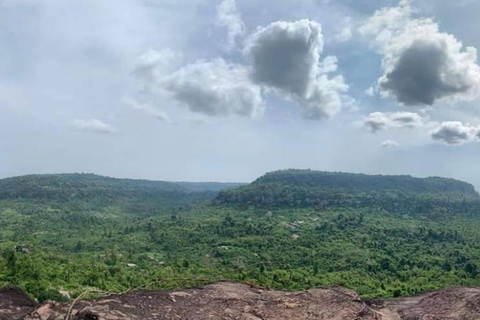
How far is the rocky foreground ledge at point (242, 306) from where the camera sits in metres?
8.63

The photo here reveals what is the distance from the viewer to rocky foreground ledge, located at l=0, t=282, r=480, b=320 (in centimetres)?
863

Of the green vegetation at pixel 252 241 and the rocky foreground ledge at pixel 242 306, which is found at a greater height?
the rocky foreground ledge at pixel 242 306

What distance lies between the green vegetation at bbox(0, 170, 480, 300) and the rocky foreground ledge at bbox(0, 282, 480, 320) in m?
17.0

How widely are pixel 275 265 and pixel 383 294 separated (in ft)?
111

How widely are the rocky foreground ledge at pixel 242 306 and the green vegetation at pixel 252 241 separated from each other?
669 inches

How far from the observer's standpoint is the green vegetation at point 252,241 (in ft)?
183

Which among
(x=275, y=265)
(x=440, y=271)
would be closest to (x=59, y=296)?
(x=275, y=265)

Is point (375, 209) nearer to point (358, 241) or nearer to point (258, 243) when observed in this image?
point (358, 241)

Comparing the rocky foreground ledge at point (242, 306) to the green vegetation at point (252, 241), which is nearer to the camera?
the rocky foreground ledge at point (242, 306)

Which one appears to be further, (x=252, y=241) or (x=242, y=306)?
(x=252, y=241)

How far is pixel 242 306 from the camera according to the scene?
964cm

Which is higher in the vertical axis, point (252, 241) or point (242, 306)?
point (242, 306)

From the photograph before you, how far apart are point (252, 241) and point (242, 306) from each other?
8918 centimetres

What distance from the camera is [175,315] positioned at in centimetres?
877
